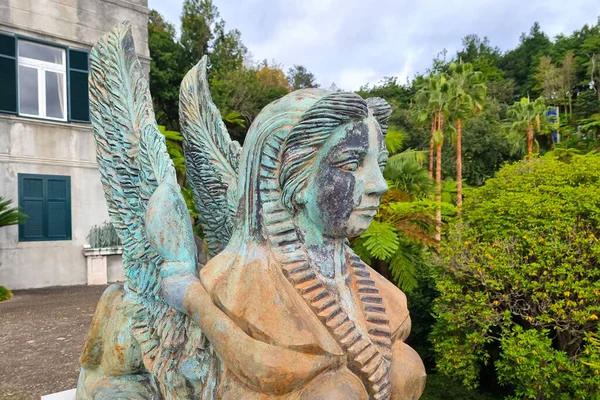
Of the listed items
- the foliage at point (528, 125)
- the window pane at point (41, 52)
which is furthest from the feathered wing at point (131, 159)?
the foliage at point (528, 125)

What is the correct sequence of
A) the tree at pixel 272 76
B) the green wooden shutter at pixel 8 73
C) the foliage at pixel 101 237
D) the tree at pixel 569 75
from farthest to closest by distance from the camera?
1. the tree at pixel 569 75
2. the tree at pixel 272 76
3. the foliage at pixel 101 237
4. the green wooden shutter at pixel 8 73

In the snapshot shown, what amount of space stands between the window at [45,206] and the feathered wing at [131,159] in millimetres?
8264

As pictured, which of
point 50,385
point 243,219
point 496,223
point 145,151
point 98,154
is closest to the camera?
point 243,219

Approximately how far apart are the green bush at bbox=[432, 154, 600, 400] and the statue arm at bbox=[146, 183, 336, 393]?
3.55 metres

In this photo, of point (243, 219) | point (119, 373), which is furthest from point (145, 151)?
point (119, 373)

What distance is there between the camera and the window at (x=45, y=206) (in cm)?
938

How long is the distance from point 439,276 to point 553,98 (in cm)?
3177

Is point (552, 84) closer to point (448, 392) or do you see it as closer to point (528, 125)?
point (528, 125)

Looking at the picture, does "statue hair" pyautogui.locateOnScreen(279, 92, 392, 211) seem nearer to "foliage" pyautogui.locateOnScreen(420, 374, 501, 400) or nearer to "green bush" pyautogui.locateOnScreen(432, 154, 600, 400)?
"green bush" pyautogui.locateOnScreen(432, 154, 600, 400)

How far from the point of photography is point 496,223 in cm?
501

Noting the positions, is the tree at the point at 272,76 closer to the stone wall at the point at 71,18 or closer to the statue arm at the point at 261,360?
the stone wall at the point at 71,18

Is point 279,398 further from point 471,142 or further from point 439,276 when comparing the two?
point 471,142

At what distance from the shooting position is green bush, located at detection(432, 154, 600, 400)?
4.22 meters

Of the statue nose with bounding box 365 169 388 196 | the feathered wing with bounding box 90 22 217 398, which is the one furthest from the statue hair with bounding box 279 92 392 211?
the feathered wing with bounding box 90 22 217 398
